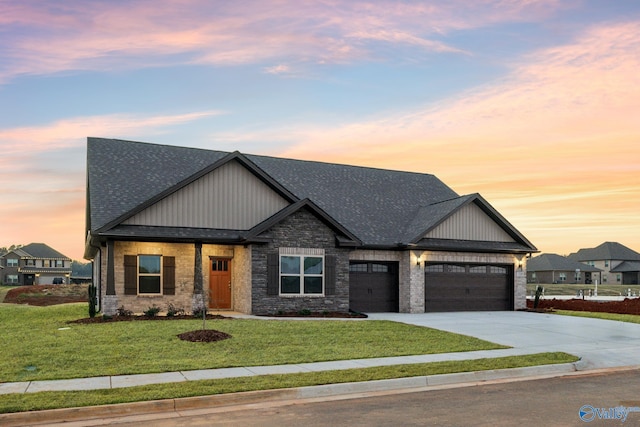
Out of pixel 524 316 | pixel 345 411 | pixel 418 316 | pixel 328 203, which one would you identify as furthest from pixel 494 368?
pixel 328 203

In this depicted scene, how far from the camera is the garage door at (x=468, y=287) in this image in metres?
29.1

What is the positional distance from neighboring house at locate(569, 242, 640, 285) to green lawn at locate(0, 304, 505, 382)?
310 ft

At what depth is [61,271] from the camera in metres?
106

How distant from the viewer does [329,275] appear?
2580 cm

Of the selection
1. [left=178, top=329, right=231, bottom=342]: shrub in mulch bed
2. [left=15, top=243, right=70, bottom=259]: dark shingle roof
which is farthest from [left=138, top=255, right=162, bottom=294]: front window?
[left=15, top=243, right=70, bottom=259]: dark shingle roof

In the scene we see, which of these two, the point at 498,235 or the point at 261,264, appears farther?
Answer: the point at 498,235

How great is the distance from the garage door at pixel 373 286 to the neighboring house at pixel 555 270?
69.7 metres

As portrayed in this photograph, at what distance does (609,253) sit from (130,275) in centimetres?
9989

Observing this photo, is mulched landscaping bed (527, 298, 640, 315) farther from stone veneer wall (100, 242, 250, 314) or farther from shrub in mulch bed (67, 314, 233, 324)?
shrub in mulch bed (67, 314, 233, 324)

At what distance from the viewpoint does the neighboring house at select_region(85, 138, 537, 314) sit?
23.9 meters

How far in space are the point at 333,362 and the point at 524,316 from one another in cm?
1639

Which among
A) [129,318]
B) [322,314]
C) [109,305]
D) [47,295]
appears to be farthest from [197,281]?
[47,295]

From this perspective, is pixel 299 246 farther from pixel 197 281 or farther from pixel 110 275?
pixel 110 275

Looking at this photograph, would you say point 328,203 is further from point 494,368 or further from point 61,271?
point 61,271
